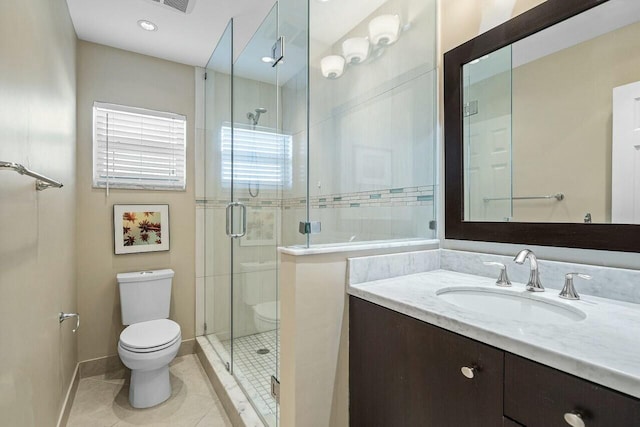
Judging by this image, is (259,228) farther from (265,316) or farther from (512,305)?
(512,305)

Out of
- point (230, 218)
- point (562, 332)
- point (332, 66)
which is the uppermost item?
point (332, 66)

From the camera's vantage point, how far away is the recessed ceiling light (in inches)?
78.3

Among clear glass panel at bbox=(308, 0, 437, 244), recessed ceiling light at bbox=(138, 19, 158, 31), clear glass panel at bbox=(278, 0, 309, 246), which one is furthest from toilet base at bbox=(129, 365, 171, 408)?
recessed ceiling light at bbox=(138, 19, 158, 31)

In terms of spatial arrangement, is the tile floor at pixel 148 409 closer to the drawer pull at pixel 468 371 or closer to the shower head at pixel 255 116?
the drawer pull at pixel 468 371

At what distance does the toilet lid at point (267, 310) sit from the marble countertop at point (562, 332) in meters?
0.89

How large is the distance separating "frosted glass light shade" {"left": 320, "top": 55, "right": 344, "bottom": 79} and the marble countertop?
123cm

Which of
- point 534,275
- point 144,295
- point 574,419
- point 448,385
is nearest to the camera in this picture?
point 574,419

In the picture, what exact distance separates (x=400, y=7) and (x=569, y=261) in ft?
4.99

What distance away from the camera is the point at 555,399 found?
0.64 m

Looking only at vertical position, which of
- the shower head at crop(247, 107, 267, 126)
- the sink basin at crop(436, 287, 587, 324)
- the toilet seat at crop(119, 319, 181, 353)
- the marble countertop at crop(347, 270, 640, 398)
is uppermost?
the shower head at crop(247, 107, 267, 126)

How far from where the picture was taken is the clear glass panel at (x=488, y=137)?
135cm

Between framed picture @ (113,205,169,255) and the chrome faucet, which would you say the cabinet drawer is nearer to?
the chrome faucet

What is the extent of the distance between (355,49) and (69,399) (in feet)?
9.10

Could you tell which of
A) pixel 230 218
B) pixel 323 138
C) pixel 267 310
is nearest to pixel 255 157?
pixel 230 218
